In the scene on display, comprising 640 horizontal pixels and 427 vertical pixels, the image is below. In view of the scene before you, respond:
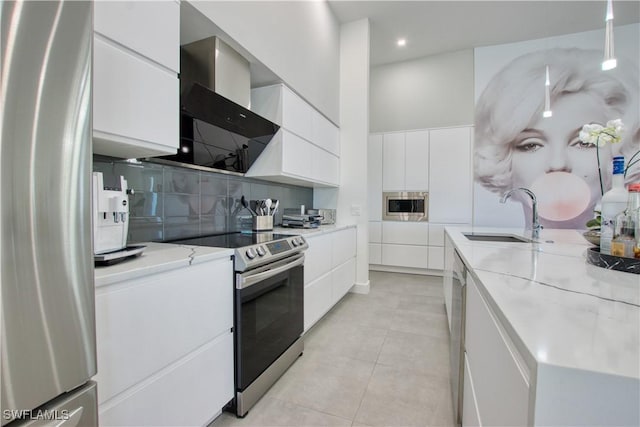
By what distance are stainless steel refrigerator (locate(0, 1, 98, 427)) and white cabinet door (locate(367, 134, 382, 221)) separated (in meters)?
4.14

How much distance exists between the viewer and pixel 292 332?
1.88 metres

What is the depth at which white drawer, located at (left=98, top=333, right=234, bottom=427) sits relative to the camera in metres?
0.93

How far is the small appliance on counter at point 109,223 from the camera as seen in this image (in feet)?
3.21

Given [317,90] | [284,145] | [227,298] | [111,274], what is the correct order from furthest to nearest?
[317,90] → [284,145] → [227,298] → [111,274]

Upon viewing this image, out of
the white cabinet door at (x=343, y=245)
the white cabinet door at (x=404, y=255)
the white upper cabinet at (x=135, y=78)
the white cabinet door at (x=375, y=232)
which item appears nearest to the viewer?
the white upper cabinet at (x=135, y=78)

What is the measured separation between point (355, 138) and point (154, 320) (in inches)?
118

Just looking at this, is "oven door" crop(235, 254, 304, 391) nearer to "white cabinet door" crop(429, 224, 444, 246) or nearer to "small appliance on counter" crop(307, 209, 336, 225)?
"small appliance on counter" crop(307, 209, 336, 225)

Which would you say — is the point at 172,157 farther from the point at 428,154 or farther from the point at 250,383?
the point at 428,154

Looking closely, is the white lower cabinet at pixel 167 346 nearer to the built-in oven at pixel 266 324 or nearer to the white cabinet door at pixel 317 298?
the built-in oven at pixel 266 324

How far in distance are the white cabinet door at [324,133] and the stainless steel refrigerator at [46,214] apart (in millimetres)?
2363

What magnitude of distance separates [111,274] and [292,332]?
1.28m

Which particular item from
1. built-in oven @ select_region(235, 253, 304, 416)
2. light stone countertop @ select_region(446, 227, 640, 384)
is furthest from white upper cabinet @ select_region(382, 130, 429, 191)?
light stone countertop @ select_region(446, 227, 640, 384)

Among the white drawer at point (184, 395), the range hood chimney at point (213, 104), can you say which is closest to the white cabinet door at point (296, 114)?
the range hood chimney at point (213, 104)

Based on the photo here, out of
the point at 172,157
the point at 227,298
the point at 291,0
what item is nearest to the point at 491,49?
the point at 291,0
